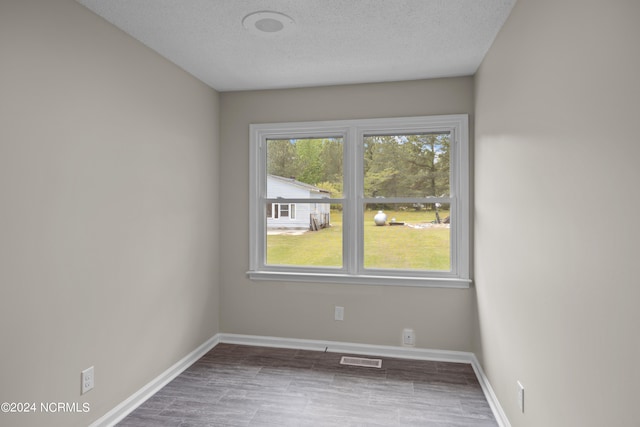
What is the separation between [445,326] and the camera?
3201 millimetres

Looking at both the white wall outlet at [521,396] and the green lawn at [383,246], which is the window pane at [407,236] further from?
the white wall outlet at [521,396]

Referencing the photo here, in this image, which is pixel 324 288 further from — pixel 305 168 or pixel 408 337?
pixel 305 168

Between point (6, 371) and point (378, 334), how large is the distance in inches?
99.7

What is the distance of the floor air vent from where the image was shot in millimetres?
3080

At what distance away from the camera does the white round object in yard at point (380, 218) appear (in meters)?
3.38

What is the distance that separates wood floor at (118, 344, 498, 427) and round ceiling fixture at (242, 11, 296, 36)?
94.2 inches

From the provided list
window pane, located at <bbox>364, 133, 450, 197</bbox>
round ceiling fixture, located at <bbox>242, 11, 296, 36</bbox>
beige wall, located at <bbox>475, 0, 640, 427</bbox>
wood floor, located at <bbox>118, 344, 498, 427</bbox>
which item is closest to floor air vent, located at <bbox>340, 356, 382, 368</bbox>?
wood floor, located at <bbox>118, 344, 498, 427</bbox>

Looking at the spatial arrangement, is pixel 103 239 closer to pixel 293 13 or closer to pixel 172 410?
pixel 172 410

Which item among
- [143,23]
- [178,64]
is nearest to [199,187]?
[178,64]

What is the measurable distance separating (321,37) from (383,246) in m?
1.81

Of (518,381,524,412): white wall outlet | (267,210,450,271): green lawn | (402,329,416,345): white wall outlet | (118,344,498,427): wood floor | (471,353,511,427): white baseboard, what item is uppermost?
(267,210,450,271): green lawn

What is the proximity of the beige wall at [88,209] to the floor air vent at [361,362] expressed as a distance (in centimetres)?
130

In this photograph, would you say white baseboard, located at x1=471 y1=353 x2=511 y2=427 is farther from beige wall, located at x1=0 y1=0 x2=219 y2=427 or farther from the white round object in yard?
beige wall, located at x1=0 y1=0 x2=219 y2=427

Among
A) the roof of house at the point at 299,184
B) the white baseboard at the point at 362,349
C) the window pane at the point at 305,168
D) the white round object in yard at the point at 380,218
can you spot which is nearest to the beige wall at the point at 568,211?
the white baseboard at the point at 362,349
